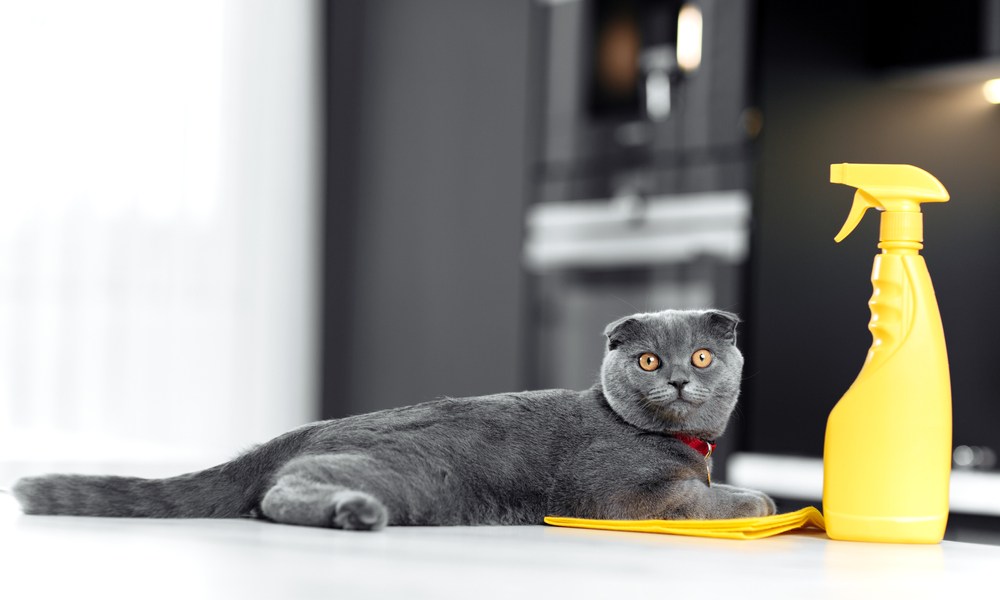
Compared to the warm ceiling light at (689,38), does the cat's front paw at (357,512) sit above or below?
below

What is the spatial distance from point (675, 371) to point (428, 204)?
246 centimetres

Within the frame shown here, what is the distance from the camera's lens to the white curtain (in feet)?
9.41

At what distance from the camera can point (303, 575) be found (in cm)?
65

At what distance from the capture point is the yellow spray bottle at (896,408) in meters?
0.92

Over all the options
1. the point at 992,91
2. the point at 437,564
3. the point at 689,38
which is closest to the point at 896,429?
the point at 437,564

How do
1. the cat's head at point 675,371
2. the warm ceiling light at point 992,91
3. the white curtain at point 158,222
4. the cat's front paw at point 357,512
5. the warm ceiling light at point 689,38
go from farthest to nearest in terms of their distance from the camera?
the white curtain at point 158,222
the warm ceiling light at point 689,38
the warm ceiling light at point 992,91
the cat's head at point 675,371
the cat's front paw at point 357,512

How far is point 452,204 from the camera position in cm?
328

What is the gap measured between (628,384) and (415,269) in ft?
7.98

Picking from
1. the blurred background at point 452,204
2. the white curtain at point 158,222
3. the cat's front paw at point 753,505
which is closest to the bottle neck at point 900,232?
the cat's front paw at point 753,505

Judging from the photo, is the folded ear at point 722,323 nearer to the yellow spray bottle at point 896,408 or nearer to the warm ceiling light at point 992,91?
the yellow spray bottle at point 896,408

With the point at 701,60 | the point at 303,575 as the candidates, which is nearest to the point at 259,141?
the point at 701,60

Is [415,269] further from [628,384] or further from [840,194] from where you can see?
[628,384]

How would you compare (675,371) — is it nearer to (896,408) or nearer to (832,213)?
(896,408)

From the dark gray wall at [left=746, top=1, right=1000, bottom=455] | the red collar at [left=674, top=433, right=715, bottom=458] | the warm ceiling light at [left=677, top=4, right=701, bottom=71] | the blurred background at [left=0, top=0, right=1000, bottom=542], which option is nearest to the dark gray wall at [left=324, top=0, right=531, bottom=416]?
the blurred background at [left=0, top=0, right=1000, bottom=542]
